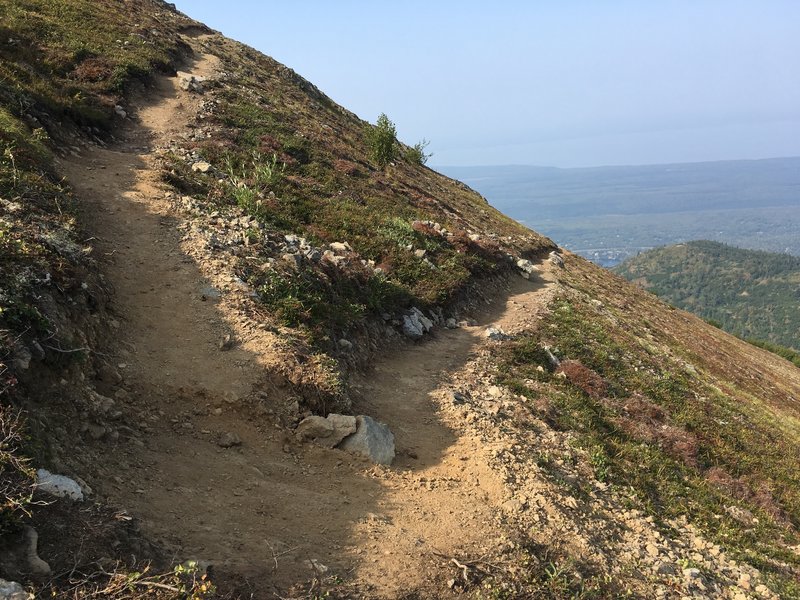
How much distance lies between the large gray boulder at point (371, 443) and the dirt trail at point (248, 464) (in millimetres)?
240

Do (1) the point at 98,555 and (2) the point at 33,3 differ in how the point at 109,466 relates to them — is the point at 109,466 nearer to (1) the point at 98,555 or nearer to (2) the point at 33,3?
(1) the point at 98,555

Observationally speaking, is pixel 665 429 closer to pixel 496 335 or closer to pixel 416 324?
pixel 496 335

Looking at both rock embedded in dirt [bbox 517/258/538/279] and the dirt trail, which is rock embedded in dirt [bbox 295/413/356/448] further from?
rock embedded in dirt [bbox 517/258/538/279]

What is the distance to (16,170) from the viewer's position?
12.4 metres

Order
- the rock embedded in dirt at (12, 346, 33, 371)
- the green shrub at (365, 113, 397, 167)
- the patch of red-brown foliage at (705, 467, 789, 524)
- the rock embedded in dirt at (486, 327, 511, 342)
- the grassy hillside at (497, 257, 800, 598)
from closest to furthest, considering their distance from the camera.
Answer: the rock embedded in dirt at (12, 346, 33, 371) < the grassy hillside at (497, 257, 800, 598) < the patch of red-brown foliage at (705, 467, 789, 524) < the rock embedded in dirt at (486, 327, 511, 342) < the green shrub at (365, 113, 397, 167)

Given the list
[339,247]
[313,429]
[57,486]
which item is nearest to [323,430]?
[313,429]

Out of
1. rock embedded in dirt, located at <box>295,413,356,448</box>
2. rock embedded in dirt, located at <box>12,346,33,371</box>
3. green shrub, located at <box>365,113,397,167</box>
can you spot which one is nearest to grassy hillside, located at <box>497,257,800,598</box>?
rock embedded in dirt, located at <box>295,413,356,448</box>

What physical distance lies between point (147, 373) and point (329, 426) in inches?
142

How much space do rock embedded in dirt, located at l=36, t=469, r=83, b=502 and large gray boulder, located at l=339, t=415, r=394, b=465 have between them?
16.0ft

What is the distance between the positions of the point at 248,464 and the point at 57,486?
330 cm

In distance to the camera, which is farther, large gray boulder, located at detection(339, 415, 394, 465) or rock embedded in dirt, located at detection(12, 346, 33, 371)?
large gray boulder, located at detection(339, 415, 394, 465)

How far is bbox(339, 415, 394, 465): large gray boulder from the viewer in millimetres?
10117

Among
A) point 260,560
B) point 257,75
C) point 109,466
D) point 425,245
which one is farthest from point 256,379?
point 257,75

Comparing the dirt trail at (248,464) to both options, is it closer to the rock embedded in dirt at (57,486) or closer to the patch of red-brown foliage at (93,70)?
the rock embedded in dirt at (57,486)
